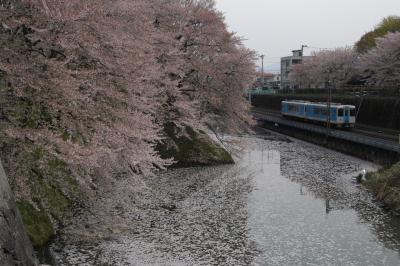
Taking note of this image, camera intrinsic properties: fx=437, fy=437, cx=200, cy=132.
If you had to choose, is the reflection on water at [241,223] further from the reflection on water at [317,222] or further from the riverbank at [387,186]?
the riverbank at [387,186]

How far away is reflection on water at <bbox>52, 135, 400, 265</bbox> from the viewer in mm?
14148

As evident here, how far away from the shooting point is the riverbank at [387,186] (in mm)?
20562

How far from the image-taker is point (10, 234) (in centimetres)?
859

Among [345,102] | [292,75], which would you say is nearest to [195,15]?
[345,102]

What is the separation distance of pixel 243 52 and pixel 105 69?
1991cm

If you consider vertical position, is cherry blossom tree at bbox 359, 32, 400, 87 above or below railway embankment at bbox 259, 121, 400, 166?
above

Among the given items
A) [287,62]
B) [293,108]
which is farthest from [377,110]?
[287,62]

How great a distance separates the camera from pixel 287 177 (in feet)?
→ 90.0

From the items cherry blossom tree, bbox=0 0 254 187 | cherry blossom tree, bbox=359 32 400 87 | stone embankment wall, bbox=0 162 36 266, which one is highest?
cherry blossom tree, bbox=359 32 400 87

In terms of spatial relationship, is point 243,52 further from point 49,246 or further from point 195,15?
point 49,246

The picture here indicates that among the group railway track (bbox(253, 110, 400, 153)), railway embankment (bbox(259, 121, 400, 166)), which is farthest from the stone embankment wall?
railway track (bbox(253, 110, 400, 153))

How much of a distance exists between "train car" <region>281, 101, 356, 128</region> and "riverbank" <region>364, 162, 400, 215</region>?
58.6 ft

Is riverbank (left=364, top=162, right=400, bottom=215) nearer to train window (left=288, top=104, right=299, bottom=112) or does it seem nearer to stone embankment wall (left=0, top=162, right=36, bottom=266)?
stone embankment wall (left=0, top=162, right=36, bottom=266)

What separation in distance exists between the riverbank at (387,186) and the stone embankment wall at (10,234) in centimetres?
1634
